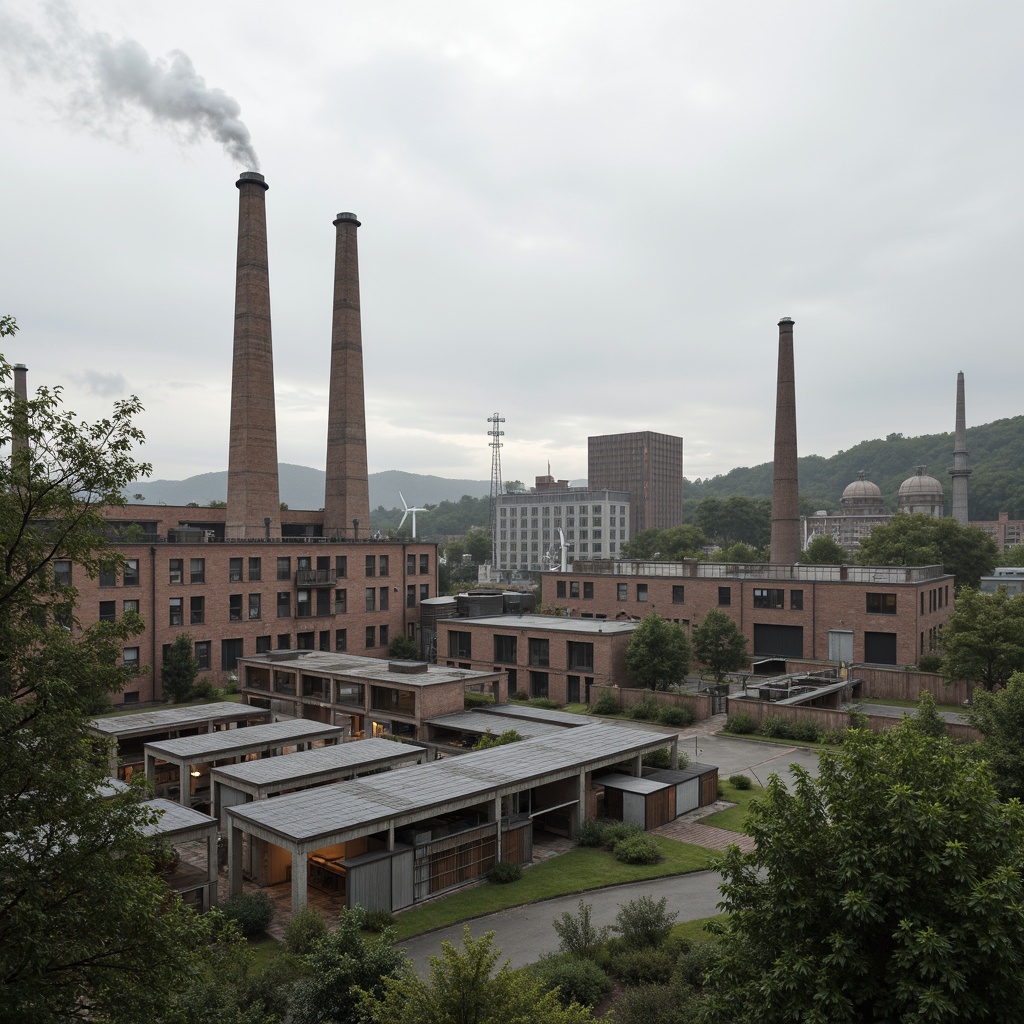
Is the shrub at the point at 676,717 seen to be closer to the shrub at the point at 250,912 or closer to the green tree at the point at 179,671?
the shrub at the point at 250,912

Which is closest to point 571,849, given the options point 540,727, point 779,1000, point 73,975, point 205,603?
point 540,727

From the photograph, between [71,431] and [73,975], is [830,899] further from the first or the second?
[71,431]

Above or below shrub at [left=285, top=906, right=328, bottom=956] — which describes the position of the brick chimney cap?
above

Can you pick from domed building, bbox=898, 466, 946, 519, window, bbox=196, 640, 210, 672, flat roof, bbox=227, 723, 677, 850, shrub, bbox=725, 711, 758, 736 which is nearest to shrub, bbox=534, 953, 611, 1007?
flat roof, bbox=227, 723, 677, 850

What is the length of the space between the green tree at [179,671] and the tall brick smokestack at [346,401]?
22767 mm

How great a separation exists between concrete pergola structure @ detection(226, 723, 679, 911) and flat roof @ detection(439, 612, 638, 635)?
2287 cm

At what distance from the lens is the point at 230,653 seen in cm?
5750

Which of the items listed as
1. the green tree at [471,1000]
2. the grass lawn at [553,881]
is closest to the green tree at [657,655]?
the grass lawn at [553,881]

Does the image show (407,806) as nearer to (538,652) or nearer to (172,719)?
(172,719)

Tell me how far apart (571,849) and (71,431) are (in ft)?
75.9

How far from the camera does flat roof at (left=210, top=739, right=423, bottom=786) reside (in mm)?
27078

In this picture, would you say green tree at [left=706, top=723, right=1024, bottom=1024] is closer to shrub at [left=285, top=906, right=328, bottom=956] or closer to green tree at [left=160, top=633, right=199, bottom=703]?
shrub at [left=285, top=906, right=328, bottom=956]

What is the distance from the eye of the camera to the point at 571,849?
2820 centimetres

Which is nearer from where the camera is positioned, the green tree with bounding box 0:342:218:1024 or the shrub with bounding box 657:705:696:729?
the green tree with bounding box 0:342:218:1024
